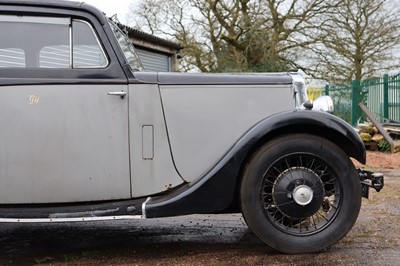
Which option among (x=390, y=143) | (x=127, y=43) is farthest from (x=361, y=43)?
(x=127, y=43)

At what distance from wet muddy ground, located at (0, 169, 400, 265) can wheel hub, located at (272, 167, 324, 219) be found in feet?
1.08

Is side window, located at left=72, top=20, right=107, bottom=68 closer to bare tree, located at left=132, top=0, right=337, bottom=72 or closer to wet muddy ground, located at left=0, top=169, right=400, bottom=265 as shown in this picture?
wet muddy ground, located at left=0, top=169, right=400, bottom=265

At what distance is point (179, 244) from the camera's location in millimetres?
4152

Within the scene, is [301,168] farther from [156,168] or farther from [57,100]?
[57,100]

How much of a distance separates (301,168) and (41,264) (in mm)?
2092

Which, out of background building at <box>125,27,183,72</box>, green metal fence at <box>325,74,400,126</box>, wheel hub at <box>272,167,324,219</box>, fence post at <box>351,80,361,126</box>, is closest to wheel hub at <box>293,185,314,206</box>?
wheel hub at <box>272,167,324,219</box>

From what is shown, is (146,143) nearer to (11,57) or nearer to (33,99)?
(33,99)

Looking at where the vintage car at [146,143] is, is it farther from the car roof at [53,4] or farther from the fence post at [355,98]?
the fence post at [355,98]

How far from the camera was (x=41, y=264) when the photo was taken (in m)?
3.64

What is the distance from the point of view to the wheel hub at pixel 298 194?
3529mm

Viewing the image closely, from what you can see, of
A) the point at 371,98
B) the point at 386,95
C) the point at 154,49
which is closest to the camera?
the point at 154,49

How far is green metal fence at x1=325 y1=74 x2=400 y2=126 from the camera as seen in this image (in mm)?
13750

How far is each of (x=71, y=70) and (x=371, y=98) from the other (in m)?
13.2

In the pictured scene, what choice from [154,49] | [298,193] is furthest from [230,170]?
[154,49]
